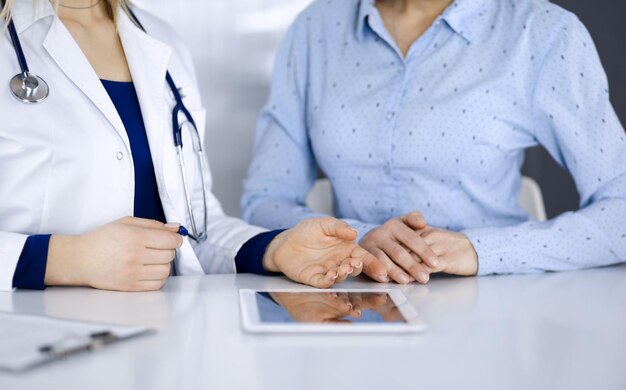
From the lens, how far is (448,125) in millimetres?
1568

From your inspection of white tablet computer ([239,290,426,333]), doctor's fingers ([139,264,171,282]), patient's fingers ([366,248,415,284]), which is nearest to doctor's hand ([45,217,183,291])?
doctor's fingers ([139,264,171,282])

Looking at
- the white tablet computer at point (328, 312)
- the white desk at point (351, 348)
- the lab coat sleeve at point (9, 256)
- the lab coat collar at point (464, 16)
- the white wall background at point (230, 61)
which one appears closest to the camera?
the white desk at point (351, 348)

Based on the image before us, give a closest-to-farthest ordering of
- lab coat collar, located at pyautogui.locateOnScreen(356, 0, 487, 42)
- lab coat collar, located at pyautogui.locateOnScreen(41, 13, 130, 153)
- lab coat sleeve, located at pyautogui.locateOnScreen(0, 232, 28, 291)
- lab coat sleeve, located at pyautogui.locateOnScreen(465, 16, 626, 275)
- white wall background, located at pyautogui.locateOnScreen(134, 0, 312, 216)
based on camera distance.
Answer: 1. lab coat sleeve, located at pyautogui.locateOnScreen(0, 232, 28, 291)
2. lab coat collar, located at pyautogui.locateOnScreen(41, 13, 130, 153)
3. lab coat sleeve, located at pyautogui.locateOnScreen(465, 16, 626, 275)
4. lab coat collar, located at pyautogui.locateOnScreen(356, 0, 487, 42)
5. white wall background, located at pyautogui.locateOnScreen(134, 0, 312, 216)

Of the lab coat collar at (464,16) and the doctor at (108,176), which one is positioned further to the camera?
the lab coat collar at (464,16)

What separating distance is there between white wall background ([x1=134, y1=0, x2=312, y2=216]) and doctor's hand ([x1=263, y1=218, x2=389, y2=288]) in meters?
0.94

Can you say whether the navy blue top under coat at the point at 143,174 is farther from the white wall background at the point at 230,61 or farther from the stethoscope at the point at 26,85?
the white wall background at the point at 230,61

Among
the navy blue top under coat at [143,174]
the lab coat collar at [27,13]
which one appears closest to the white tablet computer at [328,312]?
the navy blue top under coat at [143,174]

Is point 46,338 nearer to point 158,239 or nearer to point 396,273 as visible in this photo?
point 158,239

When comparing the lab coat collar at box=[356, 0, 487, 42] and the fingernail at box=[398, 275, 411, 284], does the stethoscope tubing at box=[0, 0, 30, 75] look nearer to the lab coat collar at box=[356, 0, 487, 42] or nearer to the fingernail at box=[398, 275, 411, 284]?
the fingernail at box=[398, 275, 411, 284]

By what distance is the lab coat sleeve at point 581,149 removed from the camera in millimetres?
1420

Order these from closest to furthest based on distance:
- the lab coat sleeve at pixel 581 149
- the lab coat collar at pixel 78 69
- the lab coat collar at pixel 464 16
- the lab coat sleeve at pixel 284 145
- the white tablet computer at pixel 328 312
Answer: the white tablet computer at pixel 328 312 → the lab coat collar at pixel 78 69 → the lab coat sleeve at pixel 581 149 → the lab coat collar at pixel 464 16 → the lab coat sleeve at pixel 284 145

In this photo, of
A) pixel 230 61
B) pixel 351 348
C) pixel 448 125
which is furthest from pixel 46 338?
pixel 230 61

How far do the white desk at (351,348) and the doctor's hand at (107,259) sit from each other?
0.02m

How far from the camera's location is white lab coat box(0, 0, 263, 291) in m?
1.15
